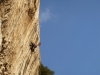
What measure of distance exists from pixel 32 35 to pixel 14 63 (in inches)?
223

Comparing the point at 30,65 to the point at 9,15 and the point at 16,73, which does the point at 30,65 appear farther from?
the point at 9,15

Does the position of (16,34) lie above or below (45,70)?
below

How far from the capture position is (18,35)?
2528 cm

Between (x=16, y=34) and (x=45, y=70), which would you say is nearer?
(x=16, y=34)

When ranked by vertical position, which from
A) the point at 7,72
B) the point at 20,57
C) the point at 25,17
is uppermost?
the point at 25,17

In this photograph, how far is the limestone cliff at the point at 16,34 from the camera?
23.8m

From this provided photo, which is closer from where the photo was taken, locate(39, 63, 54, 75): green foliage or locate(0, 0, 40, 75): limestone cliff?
locate(0, 0, 40, 75): limestone cliff

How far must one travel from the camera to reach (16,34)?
25000mm

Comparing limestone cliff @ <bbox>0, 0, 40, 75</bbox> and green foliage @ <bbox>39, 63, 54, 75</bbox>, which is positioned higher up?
green foliage @ <bbox>39, 63, 54, 75</bbox>

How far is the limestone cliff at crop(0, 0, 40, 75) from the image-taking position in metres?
23.8

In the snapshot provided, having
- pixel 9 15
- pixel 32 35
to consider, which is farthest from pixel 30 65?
pixel 9 15

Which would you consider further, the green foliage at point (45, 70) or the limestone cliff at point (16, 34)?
the green foliage at point (45, 70)

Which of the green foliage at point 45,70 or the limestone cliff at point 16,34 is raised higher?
the green foliage at point 45,70

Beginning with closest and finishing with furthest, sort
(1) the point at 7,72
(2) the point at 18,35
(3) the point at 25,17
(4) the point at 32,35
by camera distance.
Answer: (1) the point at 7,72, (2) the point at 18,35, (3) the point at 25,17, (4) the point at 32,35
